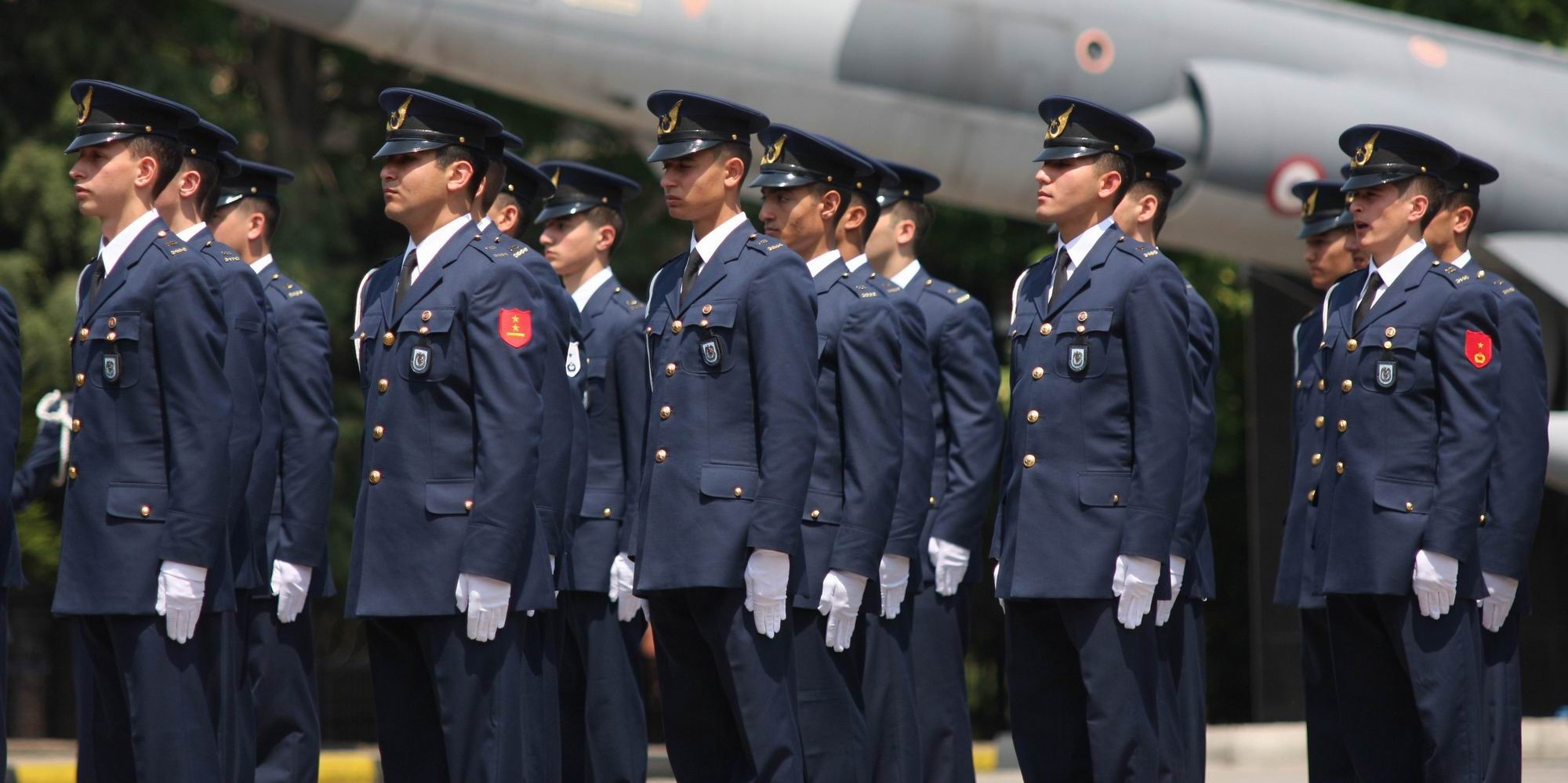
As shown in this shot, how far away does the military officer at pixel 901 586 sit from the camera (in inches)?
249

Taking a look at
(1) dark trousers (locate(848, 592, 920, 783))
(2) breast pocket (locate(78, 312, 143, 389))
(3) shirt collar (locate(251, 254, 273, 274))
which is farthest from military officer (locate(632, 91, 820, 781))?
(3) shirt collar (locate(251, 254, 273, 274))

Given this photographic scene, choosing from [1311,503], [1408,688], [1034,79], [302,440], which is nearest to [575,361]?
[302,440]

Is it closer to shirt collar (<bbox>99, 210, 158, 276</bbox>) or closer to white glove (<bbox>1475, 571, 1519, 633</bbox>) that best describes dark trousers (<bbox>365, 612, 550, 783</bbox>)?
shirt collar (<bbox>99, 210, 158, 276</bbox>)

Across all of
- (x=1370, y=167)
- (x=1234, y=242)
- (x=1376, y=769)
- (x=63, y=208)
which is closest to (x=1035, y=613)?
(x=1376, y=769)

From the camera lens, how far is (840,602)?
582cm

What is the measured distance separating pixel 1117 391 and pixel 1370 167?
3.83ft

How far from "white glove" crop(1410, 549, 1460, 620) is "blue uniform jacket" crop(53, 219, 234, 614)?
10.8ft

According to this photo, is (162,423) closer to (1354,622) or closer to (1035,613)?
(1035,613)

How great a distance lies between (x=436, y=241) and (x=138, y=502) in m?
1.02

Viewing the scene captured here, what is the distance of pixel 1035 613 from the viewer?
5809mm

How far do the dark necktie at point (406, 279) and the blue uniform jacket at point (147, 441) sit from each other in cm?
46

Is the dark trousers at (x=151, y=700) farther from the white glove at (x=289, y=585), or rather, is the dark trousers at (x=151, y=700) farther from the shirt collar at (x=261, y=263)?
the shirt collar at (x=261, y=263)

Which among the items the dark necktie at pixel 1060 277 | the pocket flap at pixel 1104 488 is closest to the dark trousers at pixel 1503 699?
the pocket flap at pixel 1104 488

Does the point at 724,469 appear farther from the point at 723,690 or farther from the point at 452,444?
the point at 452,444
